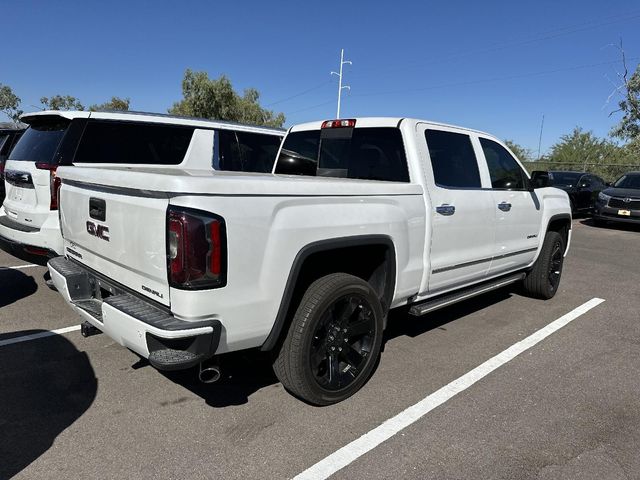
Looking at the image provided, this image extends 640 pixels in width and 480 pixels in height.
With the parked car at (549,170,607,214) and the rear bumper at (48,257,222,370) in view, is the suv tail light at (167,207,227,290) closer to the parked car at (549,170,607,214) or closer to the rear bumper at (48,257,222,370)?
the rear bumper at (48,257,222,370)

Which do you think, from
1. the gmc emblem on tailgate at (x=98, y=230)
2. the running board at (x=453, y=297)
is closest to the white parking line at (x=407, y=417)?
the running board at (x=453, y=297)

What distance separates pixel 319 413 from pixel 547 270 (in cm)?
384

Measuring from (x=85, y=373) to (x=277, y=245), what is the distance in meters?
1.97

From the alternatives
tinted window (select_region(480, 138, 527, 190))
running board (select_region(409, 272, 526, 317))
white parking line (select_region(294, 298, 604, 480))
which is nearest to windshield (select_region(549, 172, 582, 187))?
tinted window (select_region(480, 138, 527, 190))

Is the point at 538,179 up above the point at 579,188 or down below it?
above

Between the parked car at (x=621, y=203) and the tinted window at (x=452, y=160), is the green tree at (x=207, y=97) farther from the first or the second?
the tinted window at (x=452, y=160)

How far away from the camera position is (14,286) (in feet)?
18.2

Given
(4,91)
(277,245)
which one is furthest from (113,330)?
(4,91)

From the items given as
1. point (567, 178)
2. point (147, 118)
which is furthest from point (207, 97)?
point (147, 118)

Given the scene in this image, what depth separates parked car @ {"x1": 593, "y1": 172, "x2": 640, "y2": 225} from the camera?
13234mm

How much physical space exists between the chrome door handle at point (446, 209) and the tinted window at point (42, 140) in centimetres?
371

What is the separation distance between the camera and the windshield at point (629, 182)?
14227 millimetres

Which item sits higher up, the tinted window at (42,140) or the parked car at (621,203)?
the tinted window at (42,140)

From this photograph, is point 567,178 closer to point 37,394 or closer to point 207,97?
point 37,394
